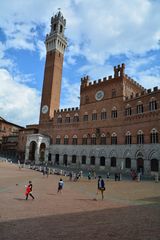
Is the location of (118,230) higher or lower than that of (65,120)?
lower

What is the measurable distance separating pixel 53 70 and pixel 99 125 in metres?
22.9

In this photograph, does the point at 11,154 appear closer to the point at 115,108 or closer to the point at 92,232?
the point at 115,108

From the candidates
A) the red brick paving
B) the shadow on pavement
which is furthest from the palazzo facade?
the shadow on pavement

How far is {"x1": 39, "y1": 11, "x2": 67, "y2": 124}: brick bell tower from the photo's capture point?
5325 cm

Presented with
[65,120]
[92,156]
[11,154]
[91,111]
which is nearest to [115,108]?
[91,111]

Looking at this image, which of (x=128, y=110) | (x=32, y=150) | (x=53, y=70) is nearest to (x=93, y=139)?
(x=128, y=110)

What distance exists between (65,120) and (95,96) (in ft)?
33.0

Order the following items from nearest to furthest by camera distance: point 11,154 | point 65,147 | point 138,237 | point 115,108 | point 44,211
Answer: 1. point 138,237
2. point 44,211
3. point 115,108
4. point 65,147
5. point 11,154

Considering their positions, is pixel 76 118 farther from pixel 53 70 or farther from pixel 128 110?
pixel 53 70

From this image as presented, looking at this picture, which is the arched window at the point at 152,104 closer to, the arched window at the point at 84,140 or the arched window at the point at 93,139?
the arched window at the point at 93,139

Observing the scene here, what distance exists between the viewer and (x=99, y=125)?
4141 cm

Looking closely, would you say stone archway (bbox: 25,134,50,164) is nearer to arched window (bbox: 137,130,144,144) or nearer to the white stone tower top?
arched window (bbox: 137,130,144,144)

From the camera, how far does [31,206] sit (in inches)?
464

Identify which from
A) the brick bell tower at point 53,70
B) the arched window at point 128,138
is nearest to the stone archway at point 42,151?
the brick bell tower at point 53,70
